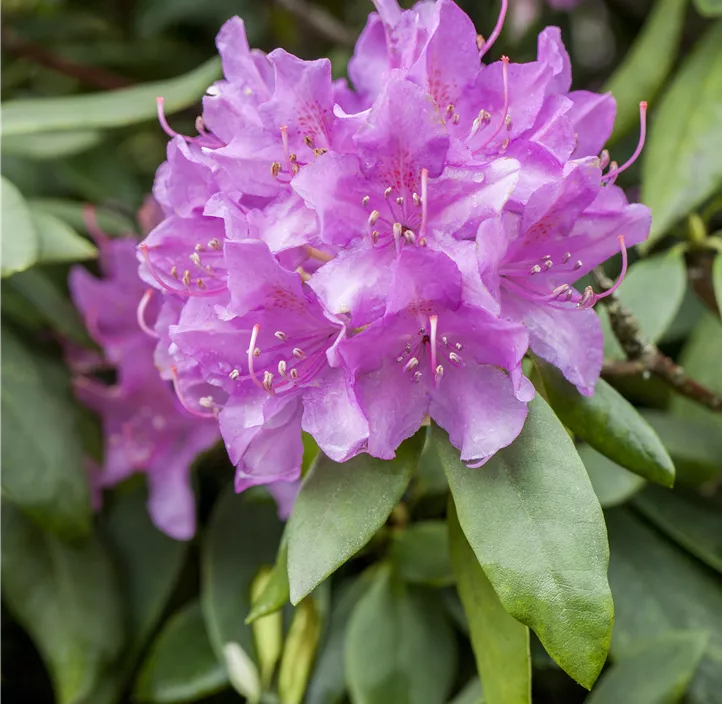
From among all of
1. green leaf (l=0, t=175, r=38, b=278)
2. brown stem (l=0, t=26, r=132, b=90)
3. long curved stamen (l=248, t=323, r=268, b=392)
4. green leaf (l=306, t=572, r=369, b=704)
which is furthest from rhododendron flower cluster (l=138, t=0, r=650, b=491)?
brown stem (l=0, t=26, r=132, b=90)

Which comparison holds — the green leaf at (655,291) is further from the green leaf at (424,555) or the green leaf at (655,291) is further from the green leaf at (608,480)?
the green leaf at (424,555)

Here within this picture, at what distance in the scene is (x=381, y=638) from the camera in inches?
34.3

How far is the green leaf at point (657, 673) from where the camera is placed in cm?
81

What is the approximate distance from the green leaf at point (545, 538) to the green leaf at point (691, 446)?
0.39 metres

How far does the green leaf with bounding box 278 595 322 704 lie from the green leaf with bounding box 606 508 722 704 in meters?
0.32

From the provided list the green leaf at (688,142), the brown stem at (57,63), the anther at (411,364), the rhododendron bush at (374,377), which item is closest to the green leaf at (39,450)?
the rhododendron bush at (374,377)

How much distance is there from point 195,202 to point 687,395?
516 millimetres

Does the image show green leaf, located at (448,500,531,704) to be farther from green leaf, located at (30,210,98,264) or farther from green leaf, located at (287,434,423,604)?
green leaf, located at (30,210,98,264)

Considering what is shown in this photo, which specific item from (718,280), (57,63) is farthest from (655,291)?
(57,63)

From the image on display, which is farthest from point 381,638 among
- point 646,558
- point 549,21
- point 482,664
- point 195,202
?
point 549,21

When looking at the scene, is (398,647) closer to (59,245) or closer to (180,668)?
(180,668)

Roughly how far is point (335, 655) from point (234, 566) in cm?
16

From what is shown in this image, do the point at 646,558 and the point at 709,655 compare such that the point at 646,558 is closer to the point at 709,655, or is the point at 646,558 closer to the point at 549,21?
the point at 709,655

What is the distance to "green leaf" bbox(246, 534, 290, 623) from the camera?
0.69 m
